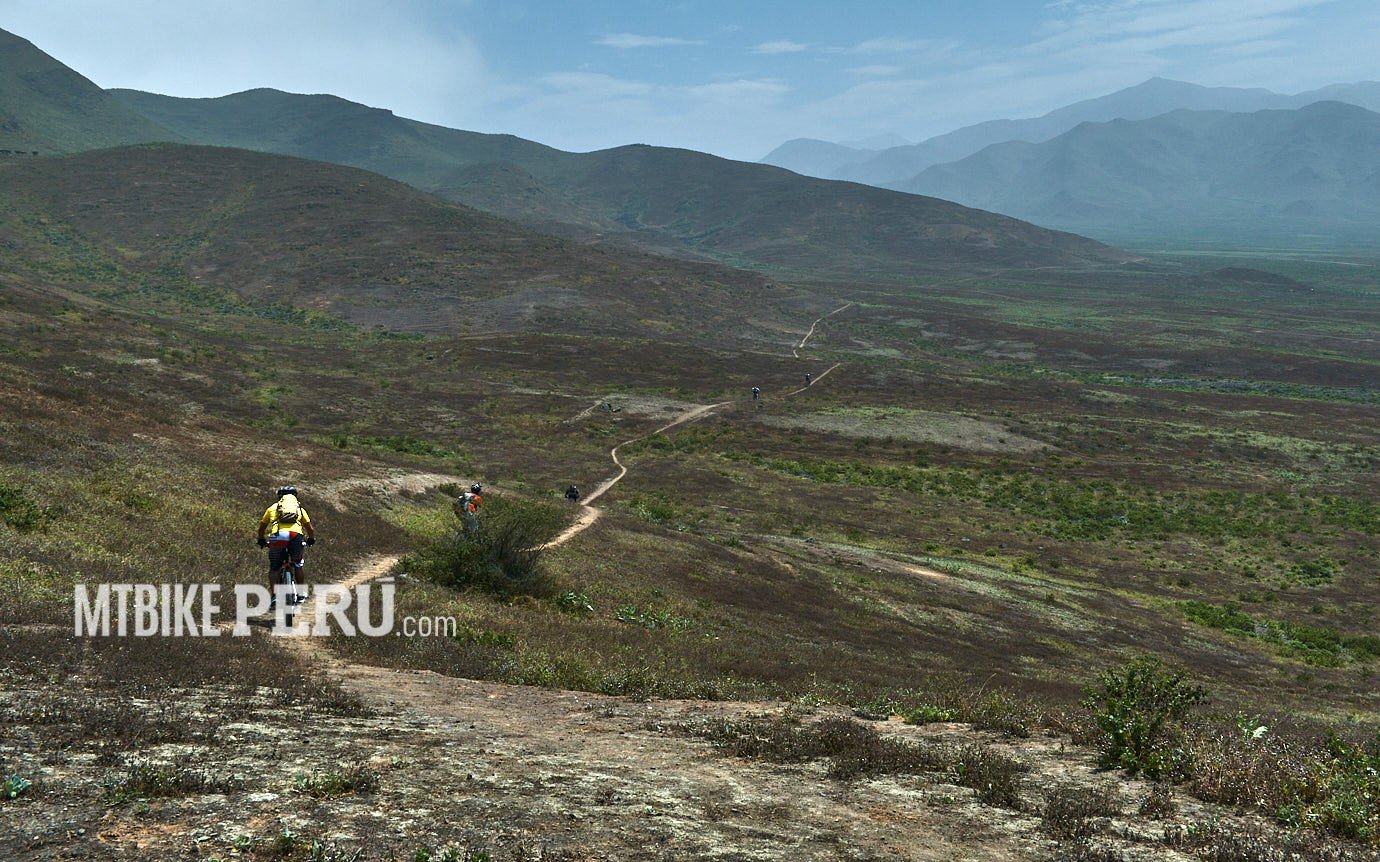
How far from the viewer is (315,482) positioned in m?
25.5

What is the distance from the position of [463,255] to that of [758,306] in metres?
62.1

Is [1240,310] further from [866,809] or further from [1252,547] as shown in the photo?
[866,809]

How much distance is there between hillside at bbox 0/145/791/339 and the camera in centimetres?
12475

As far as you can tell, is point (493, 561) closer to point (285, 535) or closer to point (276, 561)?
point (276, 561)

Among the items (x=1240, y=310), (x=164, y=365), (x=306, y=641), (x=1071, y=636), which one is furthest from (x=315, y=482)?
(x=1240, y=310)

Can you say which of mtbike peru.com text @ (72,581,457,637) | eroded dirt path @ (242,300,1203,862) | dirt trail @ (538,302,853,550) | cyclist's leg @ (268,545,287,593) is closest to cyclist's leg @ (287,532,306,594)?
cyclist's leg @ (268,545,287,593)

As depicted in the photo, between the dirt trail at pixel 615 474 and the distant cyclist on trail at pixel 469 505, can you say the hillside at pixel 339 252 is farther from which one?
the distant cyclist on trail at pixel 469 505

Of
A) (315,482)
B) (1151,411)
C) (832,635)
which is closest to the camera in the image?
(832,635)

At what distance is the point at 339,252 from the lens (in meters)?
141

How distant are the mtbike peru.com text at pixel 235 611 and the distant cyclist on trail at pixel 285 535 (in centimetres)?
34

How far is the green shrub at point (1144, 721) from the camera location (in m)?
8.95

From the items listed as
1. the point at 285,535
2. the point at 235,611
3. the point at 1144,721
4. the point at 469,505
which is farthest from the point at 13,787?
the point at 469,505

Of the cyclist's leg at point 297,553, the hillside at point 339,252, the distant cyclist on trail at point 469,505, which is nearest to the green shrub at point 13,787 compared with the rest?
the cyclist's leg at point 297,553

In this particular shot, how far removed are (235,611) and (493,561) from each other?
698cm
